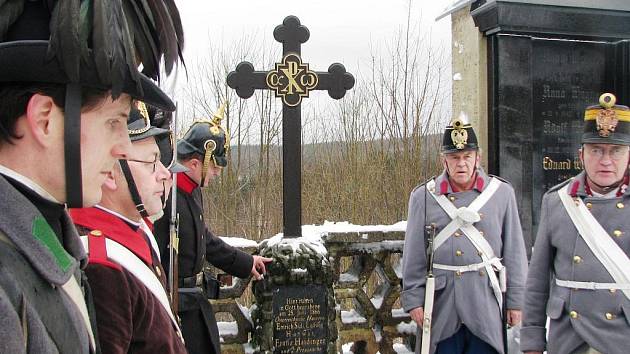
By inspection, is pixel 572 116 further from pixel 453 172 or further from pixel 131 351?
pixel 131 351

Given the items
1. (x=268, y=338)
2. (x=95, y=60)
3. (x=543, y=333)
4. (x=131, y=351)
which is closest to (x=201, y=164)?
(x=268, y=338)

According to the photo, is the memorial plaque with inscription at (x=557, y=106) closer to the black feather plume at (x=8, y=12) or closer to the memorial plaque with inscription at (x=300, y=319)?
the memorial plaque with inscription at (x=300, y=319)

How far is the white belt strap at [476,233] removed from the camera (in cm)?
381

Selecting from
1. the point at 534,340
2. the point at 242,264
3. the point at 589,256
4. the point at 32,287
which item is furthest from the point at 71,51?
the point at 242,264

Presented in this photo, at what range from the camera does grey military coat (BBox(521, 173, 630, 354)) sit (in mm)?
2848

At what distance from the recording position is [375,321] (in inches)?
189

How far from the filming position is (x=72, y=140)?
3.76ft

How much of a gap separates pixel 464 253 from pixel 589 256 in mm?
963

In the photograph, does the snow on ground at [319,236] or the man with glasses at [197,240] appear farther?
the snow on ground at [319,236]

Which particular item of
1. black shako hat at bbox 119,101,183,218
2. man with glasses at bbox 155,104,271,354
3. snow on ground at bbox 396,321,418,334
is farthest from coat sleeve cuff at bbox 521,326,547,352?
black shako hat at bbox 119,101,183,218

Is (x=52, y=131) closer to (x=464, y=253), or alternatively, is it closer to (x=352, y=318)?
(x=464, y=253)

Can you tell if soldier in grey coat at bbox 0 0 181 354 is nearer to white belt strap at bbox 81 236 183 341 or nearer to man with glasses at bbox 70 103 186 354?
man with glasses at bbox 70 103 186 354

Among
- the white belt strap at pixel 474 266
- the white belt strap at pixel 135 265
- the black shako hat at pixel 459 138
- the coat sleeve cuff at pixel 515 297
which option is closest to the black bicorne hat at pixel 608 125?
the black shako hat at pixel 459 138

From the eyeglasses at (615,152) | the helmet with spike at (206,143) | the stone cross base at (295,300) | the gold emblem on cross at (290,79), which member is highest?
the gold emblem on cross at (290,79)
